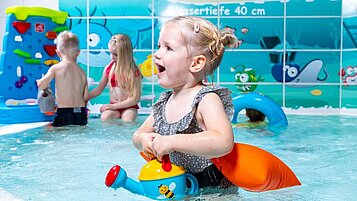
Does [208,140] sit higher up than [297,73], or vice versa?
[297,73]

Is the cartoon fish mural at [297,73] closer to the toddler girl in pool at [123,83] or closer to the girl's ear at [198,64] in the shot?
the toddler girl in pool at [123,83]

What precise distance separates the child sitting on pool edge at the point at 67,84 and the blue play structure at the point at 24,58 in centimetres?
47

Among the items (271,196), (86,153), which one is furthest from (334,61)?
(271,196)

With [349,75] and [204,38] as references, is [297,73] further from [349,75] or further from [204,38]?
[204,38]

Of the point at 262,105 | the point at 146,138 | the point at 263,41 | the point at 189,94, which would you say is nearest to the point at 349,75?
the point at 263,41

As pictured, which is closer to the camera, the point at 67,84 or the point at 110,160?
the point at 110,160

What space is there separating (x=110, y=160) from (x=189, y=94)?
1.29 metres

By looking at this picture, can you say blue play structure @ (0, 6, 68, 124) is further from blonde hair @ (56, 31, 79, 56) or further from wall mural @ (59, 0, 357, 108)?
wall mural @ (59, 0, 357, 108)

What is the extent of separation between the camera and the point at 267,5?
7.22 metres

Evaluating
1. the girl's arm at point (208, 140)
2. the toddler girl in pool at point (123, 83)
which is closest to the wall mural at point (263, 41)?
the toddler girl in pool at point (123, 83)

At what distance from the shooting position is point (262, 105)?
5.37 metres

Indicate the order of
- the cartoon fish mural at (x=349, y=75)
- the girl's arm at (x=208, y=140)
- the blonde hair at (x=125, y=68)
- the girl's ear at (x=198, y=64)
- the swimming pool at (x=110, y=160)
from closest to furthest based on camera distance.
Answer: the girl's arm at (x=208, y=140), the girl's ear at (x=198, y=64), the swimming pool at (x=110, y=160), the blonde hair at (x=125, y=68), the cartoon fish mural at (x=349, y=75)

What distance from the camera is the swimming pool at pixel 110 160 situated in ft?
7.84

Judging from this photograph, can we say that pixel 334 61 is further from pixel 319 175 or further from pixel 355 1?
pixel 319 175
